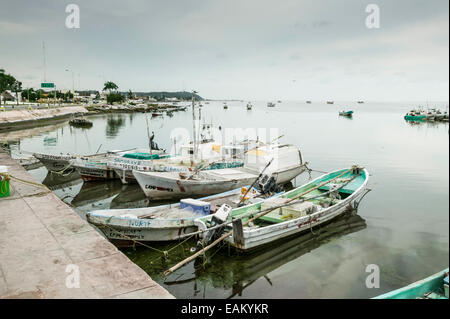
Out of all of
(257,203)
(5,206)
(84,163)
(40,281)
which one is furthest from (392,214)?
(84,163)

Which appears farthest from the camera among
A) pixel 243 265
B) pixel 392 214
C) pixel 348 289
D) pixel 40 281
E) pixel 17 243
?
pixel 392 214

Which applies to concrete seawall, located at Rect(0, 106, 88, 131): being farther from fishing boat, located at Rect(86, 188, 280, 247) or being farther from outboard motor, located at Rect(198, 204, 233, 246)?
outboard motor, located at Rect(198, 204, 233, 246)

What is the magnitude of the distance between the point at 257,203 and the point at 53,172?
662 inches

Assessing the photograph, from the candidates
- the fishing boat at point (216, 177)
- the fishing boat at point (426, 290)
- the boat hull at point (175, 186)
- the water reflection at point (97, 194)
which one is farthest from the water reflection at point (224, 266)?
the water reflection at point (97, 194)

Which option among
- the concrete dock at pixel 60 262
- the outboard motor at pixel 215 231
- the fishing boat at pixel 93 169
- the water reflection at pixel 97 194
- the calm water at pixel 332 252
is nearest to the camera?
the concrete dock at pixel 60 262

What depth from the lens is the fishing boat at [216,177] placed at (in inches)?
660

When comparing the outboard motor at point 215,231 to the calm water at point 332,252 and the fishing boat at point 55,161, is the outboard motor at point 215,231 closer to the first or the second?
the calm water at point 332,252

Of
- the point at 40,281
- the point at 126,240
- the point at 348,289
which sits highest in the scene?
the point at 40,281

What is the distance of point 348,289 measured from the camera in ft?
31.8

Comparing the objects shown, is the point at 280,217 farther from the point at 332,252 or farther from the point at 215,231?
the point at 215,231

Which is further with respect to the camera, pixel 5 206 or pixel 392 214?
pixel 392 214

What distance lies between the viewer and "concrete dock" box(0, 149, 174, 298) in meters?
6.17

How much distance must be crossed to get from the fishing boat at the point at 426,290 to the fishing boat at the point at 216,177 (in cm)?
838
